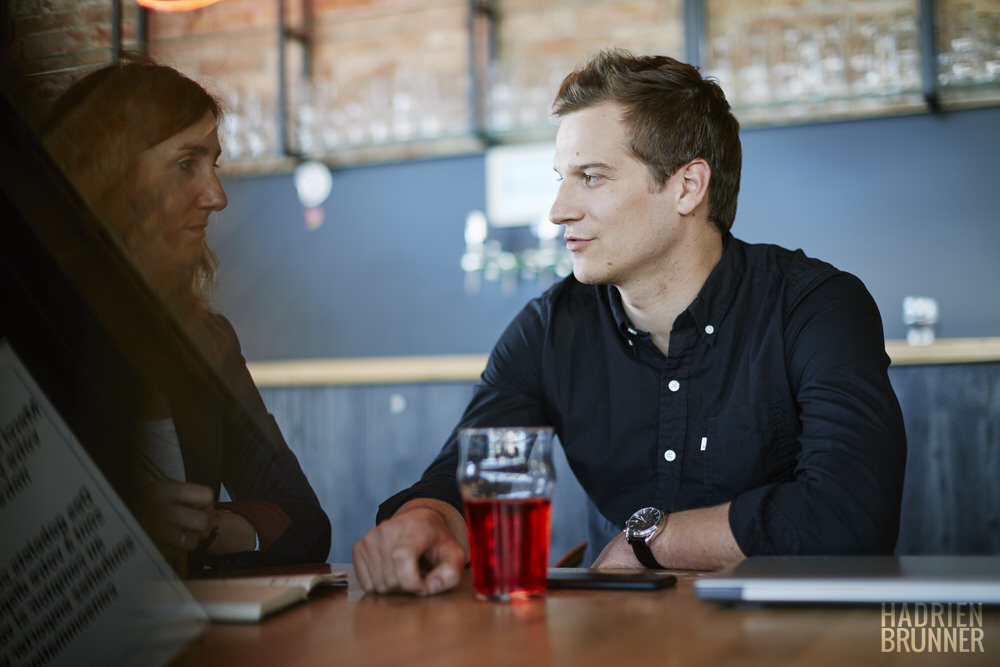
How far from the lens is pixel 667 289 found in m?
1.37

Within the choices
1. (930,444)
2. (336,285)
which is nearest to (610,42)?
(336,285)

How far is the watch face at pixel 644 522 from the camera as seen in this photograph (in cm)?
95

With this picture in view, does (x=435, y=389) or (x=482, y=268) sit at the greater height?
(x=482, y=268)

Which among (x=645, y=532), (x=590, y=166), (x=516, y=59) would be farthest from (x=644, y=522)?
(x=516, y=59)

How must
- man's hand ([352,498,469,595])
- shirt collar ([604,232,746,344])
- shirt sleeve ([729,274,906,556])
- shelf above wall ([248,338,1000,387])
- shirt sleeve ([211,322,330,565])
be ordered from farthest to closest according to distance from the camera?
1. shelf above wall ([248,338,1000,387])
2. shirt collar ([604,232,746,344])
3. shirt sleeve ([729,274,906,556])
4. man's hand ([352,498,469,595])
5. shirt sleeve ([211,322,330,565])

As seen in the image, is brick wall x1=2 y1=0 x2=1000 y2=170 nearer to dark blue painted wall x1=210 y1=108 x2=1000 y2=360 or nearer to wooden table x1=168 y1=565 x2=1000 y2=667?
dark blue painted wall x1=210 y1=108 x2=1000 y2=360

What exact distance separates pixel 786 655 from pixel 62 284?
13.3 inches

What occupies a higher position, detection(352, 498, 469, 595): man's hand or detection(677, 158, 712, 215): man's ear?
detection(677, 158, 712, 215): man's ear

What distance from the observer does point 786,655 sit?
42 centimetres

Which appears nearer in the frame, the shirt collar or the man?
the man

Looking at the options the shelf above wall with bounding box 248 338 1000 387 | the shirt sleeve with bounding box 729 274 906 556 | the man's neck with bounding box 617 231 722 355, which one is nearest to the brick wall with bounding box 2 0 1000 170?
the shelf above wall with bounding box 248 338 1000 387

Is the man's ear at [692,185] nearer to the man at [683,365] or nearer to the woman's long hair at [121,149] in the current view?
the man at [683,365]

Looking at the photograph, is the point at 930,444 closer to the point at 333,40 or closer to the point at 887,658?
the point at 887,658

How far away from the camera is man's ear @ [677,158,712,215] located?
1.41 m
